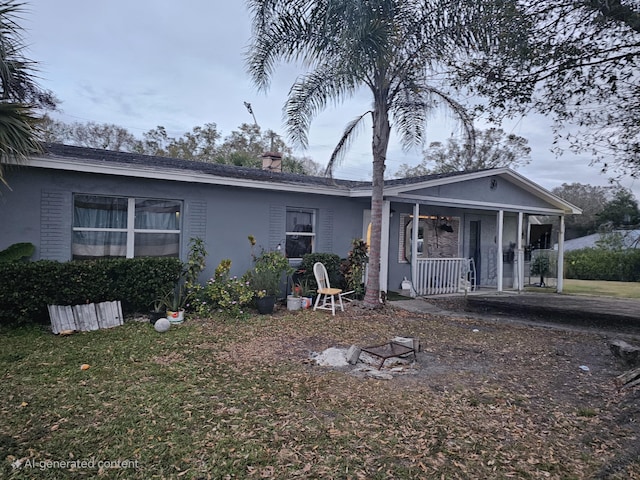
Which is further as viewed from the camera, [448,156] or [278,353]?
[448,156]

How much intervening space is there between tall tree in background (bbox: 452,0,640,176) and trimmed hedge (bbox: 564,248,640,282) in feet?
56.0

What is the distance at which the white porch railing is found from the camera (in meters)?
10.8

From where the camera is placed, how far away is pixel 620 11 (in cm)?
517

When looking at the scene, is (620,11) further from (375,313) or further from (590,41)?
(375,313)

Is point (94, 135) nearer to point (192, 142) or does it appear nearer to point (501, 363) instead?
point (192, 142)

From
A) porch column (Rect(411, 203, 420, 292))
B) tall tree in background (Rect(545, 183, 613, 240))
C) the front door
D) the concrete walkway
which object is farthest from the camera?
tall tree in background (Rect(545, 183, 613, 240))

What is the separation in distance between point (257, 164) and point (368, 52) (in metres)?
17.7

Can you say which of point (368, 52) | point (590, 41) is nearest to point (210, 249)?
point (368, 52)

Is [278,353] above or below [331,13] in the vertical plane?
below

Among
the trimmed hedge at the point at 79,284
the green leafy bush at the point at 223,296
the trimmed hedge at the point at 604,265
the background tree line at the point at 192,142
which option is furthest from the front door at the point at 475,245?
the background tree line at the point at 192,142

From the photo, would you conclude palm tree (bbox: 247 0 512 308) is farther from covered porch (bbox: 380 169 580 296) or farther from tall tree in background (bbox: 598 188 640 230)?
tall tree in background (bbox: 598 188 640 230)

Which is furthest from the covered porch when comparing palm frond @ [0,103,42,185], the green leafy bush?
palm frond @ [0,103,42,185]

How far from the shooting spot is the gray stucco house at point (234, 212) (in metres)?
6.57

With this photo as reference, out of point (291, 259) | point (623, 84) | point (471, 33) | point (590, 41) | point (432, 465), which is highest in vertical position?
point (471, 33)
